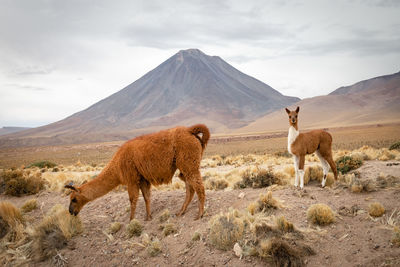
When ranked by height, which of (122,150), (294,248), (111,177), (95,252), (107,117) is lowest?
(95,252)

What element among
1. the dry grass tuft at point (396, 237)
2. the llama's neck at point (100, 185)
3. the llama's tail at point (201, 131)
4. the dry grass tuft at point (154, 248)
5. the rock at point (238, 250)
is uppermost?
the llama's tail at point (201, 131)

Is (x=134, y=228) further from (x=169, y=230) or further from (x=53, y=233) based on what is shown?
(x=53, y=233)

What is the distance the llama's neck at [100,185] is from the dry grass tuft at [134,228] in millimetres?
1140

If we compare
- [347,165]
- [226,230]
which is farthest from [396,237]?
[347,165]

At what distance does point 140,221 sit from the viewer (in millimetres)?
6977

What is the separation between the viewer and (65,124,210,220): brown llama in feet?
21.0

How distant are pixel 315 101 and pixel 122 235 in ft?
490

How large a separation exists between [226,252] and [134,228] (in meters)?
2.54

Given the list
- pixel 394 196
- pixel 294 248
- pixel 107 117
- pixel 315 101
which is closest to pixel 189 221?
pixel 294 248

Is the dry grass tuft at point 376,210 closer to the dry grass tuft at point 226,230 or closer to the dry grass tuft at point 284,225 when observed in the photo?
the dry grass tuft at point 284,225

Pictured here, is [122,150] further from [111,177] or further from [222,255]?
[222,255]

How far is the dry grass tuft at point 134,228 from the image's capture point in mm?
6376

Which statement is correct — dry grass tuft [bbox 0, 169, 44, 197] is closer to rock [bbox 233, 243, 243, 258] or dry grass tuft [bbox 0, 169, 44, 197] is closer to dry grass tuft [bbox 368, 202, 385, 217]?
rock [bbox 233, 243, 243, 258]

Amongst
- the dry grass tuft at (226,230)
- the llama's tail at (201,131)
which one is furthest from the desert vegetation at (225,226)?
the llama's tail at (201,131)
